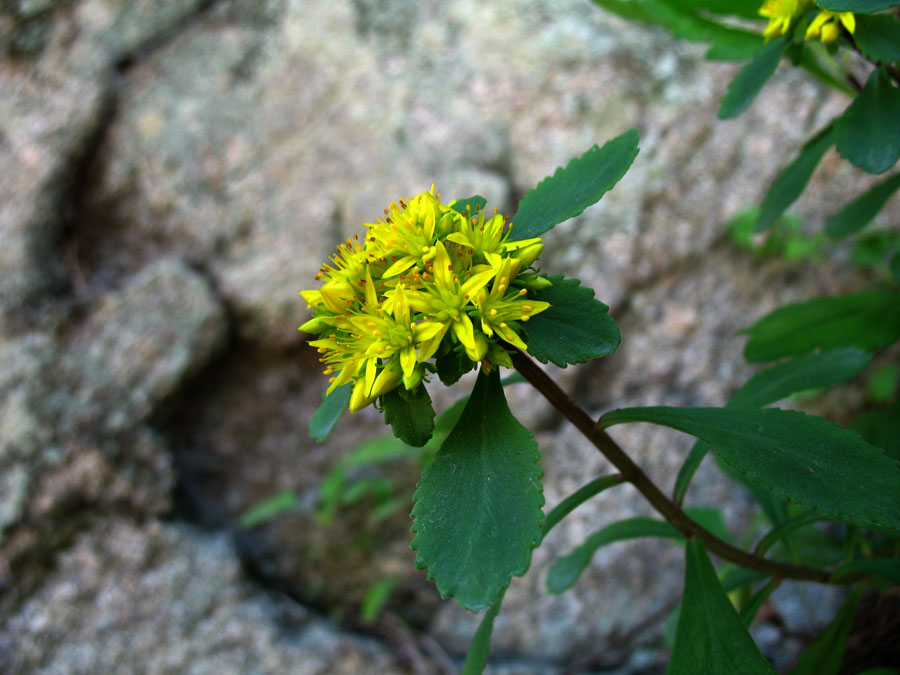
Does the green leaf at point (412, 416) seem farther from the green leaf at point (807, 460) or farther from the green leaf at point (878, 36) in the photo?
the green leaf at point (878, 36)

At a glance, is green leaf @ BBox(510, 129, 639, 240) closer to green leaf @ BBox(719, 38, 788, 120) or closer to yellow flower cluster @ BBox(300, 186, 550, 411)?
yellow flower cluster @ BBox(300, 186, 550, 411)

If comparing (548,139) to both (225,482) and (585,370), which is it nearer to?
(585,370)

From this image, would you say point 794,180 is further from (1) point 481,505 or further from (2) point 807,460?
(1) point 481,505

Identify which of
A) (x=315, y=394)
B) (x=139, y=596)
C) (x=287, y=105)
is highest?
(x=287, y=105)

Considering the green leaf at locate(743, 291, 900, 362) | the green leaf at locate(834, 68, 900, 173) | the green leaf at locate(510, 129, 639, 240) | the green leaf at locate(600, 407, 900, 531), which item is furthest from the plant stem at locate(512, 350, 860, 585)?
the green leaf at locate(834, 68, 900, 173)

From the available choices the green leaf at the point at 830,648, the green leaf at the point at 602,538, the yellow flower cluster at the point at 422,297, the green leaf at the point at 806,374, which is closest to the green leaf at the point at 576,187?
the yellow flower cluster at the point at 422,297

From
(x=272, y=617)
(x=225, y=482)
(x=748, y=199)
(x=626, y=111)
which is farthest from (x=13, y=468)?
(x=748, y=199)

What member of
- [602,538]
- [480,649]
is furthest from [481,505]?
[602,538]
